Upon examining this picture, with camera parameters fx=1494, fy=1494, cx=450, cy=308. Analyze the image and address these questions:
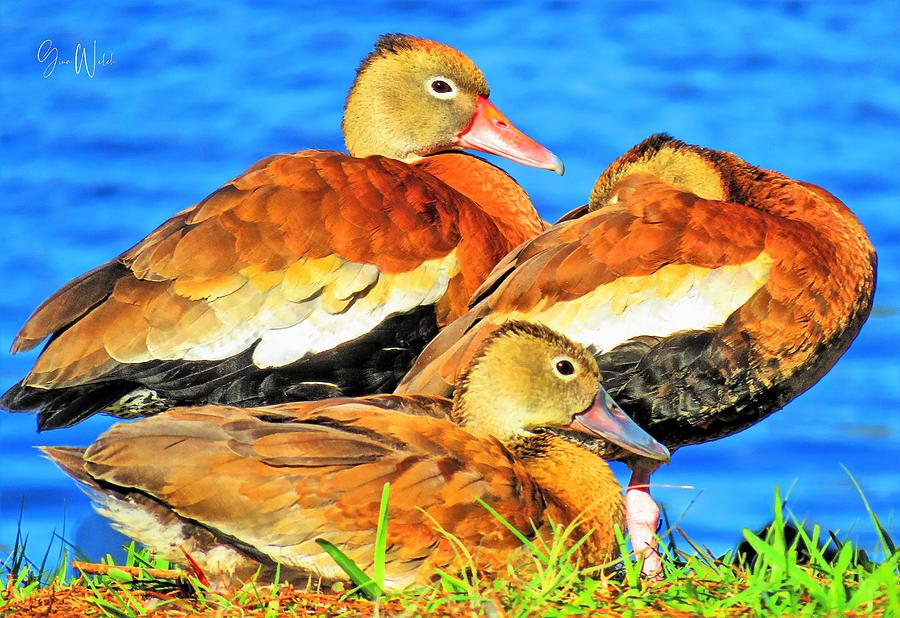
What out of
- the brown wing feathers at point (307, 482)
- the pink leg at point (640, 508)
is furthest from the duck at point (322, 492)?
the pink leg at point (640, 508)

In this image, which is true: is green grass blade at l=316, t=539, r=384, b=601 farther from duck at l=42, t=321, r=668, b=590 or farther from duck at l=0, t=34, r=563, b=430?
duck at l=0, t=34, r=563, b=430

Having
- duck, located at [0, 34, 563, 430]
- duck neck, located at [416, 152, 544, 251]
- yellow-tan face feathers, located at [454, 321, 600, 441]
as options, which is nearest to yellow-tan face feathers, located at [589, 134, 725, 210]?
duck neck, located at [416, 152, 544, 251]

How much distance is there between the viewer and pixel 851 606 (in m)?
3.83

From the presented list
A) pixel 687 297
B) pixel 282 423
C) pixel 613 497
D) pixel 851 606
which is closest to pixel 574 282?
pixel 687 297

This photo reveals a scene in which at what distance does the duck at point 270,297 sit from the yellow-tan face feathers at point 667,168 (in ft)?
1.72

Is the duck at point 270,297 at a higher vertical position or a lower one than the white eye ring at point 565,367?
higher

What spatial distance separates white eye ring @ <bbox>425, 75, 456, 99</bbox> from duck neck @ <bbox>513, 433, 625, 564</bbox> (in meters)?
2.57

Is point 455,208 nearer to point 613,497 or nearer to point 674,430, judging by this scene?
point 674,430

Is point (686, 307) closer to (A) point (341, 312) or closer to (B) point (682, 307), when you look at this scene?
(B) point (682, 307)

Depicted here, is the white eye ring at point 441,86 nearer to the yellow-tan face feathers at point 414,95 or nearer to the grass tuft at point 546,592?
the yellow-tan face feathers at point 414,95

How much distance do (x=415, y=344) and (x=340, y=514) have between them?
164 cm

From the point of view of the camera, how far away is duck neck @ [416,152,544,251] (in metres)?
6.33

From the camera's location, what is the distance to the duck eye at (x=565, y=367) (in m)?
4.94

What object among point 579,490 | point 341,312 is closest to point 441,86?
point 341,312
